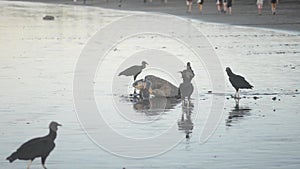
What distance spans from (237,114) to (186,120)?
3.51 ft

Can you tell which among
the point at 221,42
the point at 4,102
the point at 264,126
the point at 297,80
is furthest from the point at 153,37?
the point at 264,126

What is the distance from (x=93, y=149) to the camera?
1406cm

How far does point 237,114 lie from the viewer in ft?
57.3

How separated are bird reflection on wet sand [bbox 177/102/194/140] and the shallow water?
0.11 feet

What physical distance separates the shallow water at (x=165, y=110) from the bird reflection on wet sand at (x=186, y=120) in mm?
34

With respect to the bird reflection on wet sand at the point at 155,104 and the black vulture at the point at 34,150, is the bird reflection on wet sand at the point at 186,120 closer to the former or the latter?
the bird reflection on wet sand at the point at 155,104

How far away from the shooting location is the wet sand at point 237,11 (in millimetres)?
46494

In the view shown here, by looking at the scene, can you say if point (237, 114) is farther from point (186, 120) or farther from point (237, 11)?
point (237, 11)

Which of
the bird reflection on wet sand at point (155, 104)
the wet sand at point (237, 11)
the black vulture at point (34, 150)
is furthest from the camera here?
the wet sand at point (237, 11)

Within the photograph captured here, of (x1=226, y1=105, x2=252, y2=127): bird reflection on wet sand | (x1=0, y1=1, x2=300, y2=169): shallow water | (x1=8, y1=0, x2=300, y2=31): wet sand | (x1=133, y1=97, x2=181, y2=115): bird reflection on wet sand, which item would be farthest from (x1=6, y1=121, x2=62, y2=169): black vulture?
(x1=8, y1=0, x2=300, y2=31): wet sand

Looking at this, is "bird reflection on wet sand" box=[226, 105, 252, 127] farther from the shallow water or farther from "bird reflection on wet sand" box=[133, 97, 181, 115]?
"bird reflection on wet sand" box=[133, 97, 181, 115]

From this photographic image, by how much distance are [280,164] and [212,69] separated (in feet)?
42.3

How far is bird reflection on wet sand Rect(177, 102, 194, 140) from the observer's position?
1578cm

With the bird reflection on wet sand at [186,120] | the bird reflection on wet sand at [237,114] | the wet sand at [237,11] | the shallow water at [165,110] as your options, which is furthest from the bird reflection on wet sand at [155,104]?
the wet sand at [237,11]
